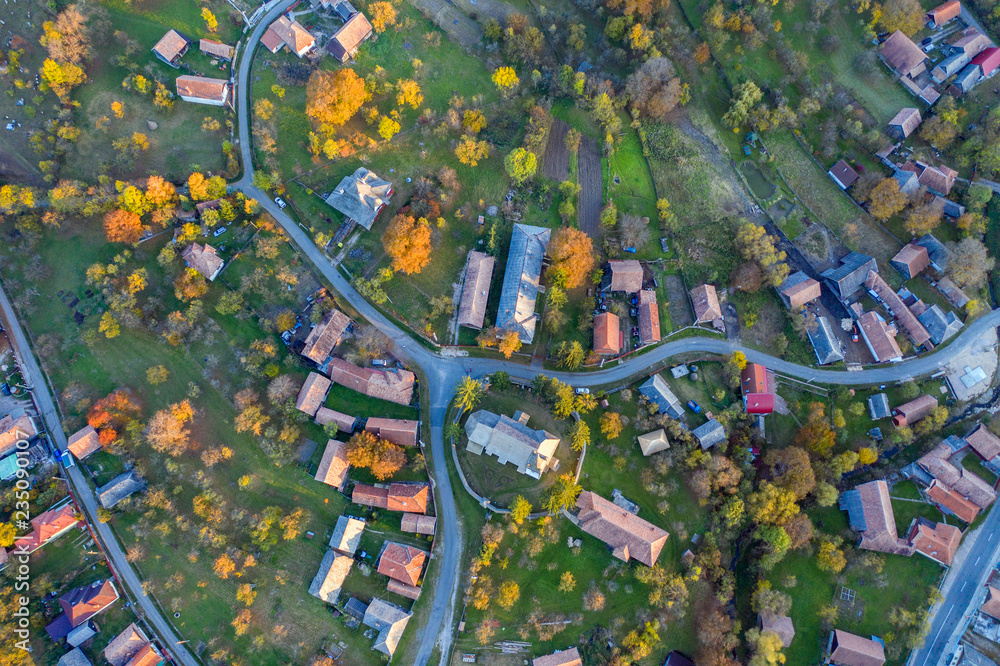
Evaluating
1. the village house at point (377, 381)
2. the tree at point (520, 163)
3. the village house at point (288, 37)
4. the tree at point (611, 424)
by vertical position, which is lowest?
the village house at point (377, 381)

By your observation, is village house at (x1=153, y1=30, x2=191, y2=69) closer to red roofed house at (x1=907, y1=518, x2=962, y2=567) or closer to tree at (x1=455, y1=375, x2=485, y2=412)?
tree at (x1=455, y1=375, x2=485, y2=412)

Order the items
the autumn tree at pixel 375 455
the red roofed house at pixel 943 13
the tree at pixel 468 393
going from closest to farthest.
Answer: the autumn tree at pixel 375 455, the tree at pixel 468 393, the red roofed house at pixel 943 13

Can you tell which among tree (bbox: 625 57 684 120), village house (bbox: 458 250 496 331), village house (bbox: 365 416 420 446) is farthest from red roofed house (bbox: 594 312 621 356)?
tree (bbox: 625 57 684 120)

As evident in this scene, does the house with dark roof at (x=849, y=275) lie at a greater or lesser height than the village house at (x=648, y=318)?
greater

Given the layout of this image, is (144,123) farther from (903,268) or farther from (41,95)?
(903,268)

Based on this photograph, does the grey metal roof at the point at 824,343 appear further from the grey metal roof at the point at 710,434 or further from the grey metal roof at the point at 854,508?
the grey metal roof at the point at 710,434

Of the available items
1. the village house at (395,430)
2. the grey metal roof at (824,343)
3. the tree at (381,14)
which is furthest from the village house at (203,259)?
the grey metal roof at (824,343)
